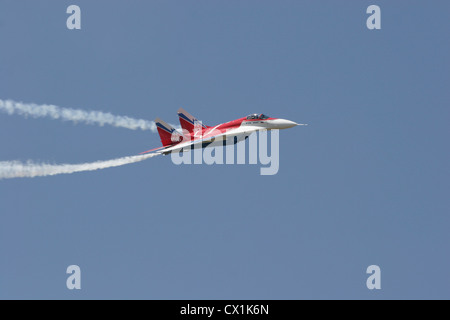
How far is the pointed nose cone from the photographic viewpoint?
76500 mm

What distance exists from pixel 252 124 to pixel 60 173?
64.1ft

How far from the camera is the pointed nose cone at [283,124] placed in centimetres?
7650

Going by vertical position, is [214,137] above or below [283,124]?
below

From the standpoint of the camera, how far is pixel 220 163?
73875 millimetres

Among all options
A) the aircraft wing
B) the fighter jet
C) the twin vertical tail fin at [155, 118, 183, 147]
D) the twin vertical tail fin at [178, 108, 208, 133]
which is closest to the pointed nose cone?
the fighter jet

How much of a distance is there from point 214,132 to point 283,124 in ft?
22.7

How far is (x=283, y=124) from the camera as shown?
76.8 m

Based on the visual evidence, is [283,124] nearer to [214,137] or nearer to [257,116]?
[257,116]

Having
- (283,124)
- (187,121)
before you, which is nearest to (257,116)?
(283,124)

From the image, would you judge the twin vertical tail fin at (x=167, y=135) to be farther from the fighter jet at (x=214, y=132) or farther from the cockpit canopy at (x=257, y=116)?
the cockpit canopy at (x=257, y=116)

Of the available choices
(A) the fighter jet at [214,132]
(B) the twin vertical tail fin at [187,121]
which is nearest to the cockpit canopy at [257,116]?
(A) the fighter jet at [214,132]

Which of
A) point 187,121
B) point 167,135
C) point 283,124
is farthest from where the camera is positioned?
point 187,121
